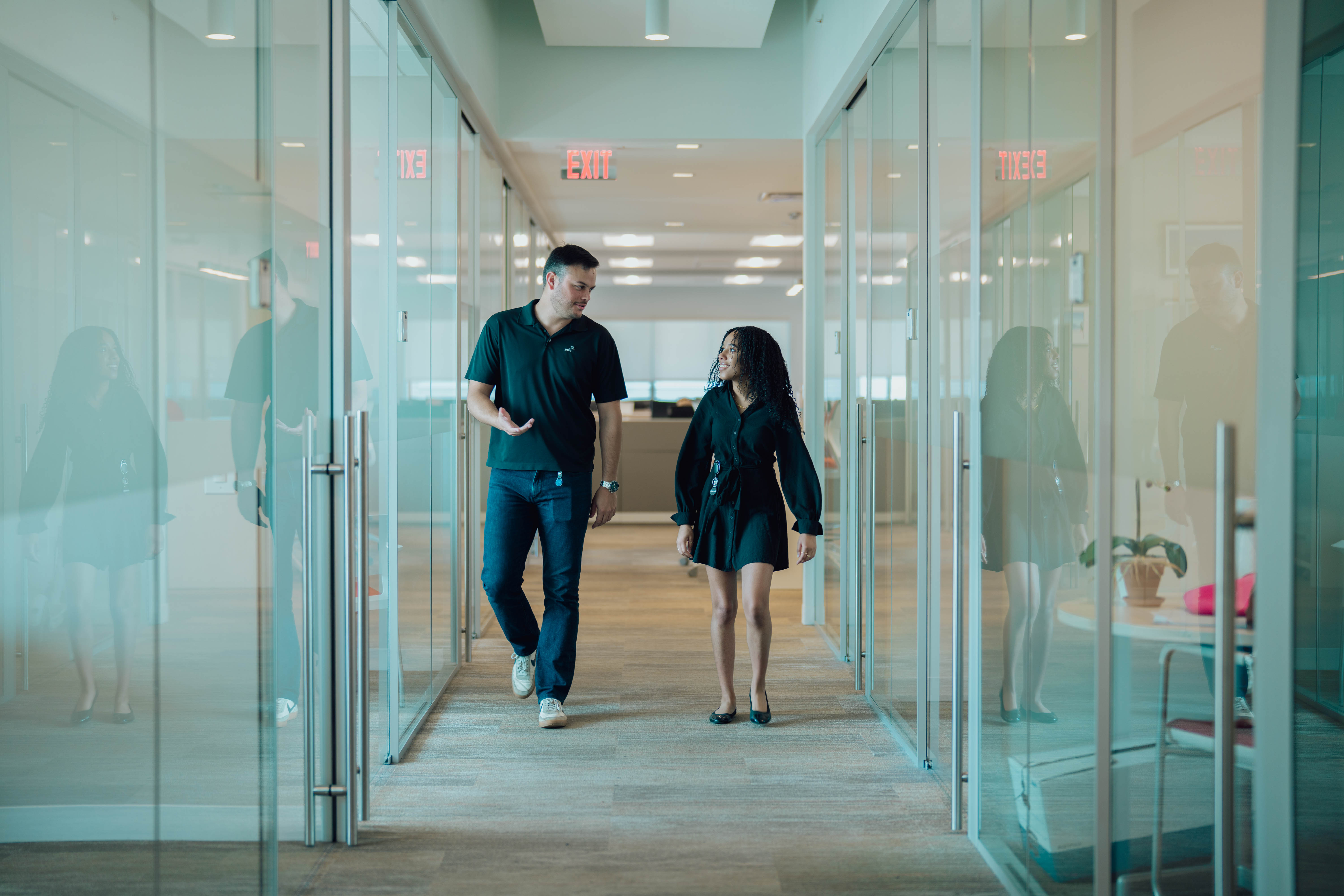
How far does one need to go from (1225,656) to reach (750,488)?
7.05 feet

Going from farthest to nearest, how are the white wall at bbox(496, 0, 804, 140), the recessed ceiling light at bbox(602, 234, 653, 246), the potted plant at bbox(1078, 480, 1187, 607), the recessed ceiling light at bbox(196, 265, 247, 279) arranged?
the recessed ceiling light at bbox(602, 234, 653, 246) → the white wall at bbox(496, 0, 804, 140) → the recessed ceiling light at bbox(196, 265, 247, 279) → the potted plant at bbox(1078, 480, 1187, 607)

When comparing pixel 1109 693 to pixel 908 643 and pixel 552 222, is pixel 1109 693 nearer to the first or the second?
pixel 908 643

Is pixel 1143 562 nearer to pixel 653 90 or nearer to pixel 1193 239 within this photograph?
pixel 1193 239

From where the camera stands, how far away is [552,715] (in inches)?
146

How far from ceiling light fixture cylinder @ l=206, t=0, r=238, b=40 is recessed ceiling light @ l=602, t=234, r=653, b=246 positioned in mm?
8834

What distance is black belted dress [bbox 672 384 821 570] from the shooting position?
3.65 m

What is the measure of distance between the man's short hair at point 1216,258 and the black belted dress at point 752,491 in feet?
6.43

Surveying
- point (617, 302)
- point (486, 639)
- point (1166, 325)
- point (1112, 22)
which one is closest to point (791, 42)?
point (486, 639)

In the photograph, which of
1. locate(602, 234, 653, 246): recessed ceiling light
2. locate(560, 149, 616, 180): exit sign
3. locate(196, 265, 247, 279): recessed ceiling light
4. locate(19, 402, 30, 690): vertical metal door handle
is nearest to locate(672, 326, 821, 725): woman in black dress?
locate(196, 265, 247, 279): recessed ceiling light

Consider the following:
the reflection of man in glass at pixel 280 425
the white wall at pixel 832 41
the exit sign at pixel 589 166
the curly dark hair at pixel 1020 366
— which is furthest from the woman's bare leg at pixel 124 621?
the exit sign at pixel 589 166

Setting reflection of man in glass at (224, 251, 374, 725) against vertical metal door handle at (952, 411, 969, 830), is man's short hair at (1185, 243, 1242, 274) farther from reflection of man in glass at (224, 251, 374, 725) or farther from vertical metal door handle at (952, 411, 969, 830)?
reflection of man in glass at (224, 251, 374, 725)

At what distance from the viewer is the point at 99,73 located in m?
1.58

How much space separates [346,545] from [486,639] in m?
2.72

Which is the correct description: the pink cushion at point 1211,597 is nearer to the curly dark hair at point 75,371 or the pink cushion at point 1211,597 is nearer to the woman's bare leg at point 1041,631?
the woman's bare leg at point 1041,631
